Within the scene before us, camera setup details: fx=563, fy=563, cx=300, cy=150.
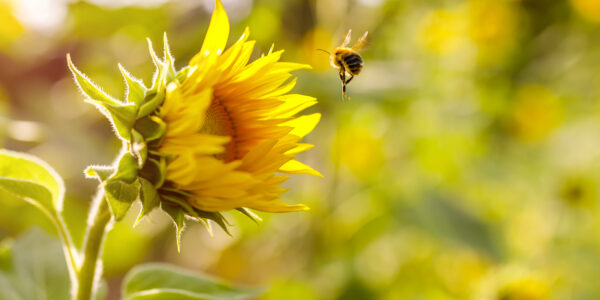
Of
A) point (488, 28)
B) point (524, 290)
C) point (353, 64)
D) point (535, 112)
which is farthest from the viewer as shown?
point (535, 112)

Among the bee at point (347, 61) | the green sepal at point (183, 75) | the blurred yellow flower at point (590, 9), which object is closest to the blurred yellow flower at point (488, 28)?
the blurred yellow flower at point (590, 9)

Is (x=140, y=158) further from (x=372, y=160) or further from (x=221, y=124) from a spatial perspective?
(x=372, y=160)

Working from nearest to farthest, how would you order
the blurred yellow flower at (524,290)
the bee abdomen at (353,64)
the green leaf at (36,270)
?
the green leaf at (36,270) → the bee abdomen at (353,64) → the blurred yellow flower at (524,290)

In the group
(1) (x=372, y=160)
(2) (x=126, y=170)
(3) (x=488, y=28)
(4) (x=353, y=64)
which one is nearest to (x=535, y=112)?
(3) (x=488, y=28)

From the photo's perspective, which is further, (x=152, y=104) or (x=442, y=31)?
(x=442, y=31)

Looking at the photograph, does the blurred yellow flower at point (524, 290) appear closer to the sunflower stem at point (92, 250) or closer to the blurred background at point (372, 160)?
the blurred background at point (372, 160)

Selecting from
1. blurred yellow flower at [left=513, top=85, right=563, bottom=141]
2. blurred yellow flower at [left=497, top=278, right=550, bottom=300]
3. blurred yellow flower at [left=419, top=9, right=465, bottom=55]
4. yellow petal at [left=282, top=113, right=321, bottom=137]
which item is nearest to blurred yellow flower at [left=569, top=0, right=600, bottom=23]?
blurred yellow flower at [left=513, top=85, right=563, bottom=141]

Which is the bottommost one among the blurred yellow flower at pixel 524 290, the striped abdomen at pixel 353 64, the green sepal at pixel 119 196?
the green sepal at pixel 119 196
